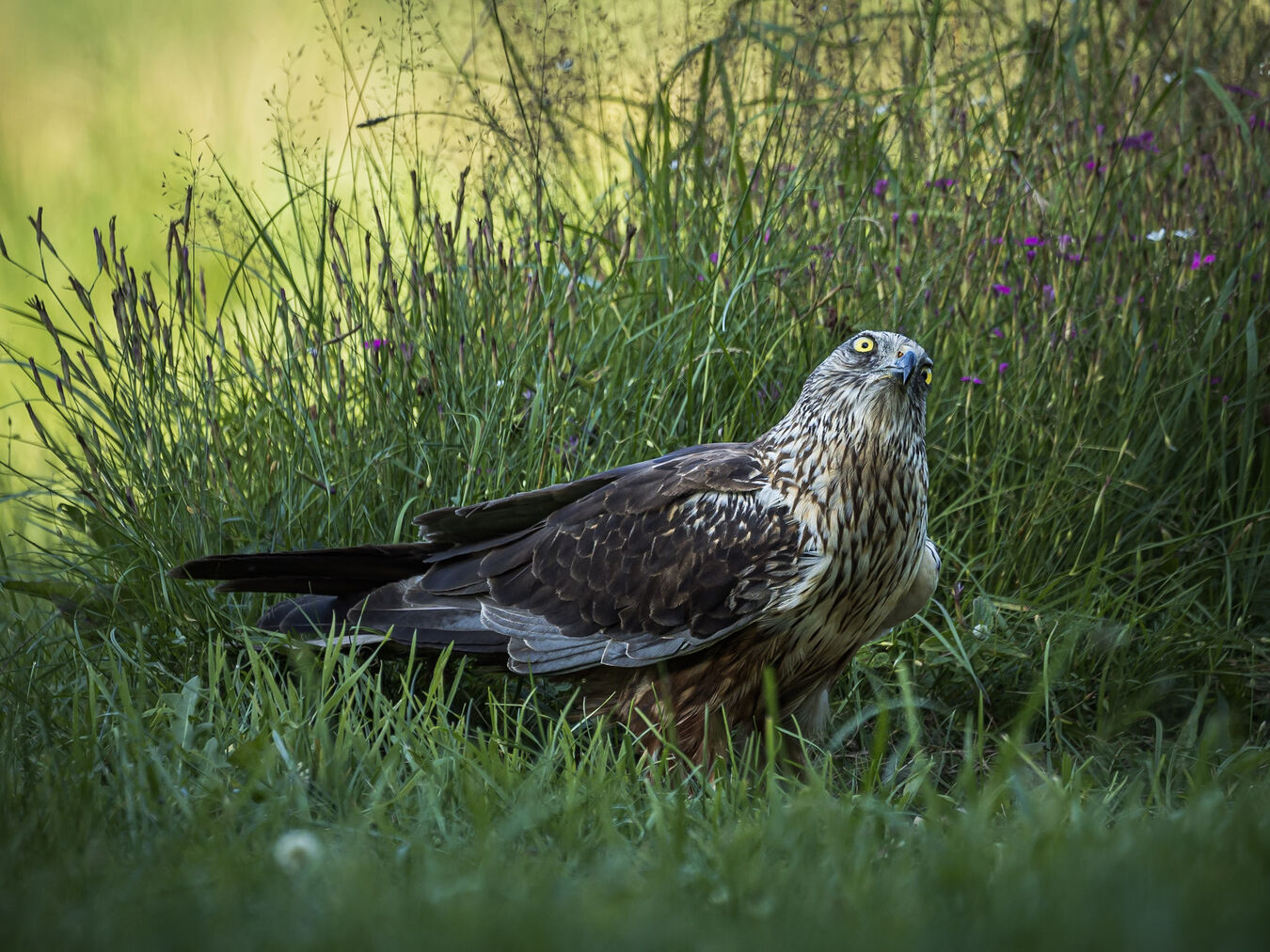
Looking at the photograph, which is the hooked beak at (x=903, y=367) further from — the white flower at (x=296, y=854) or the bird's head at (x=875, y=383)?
the white flower at (x=296, y=854)

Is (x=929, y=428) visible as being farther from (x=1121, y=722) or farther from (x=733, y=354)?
(x=1121, y=722)

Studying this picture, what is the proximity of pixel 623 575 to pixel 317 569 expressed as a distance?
0.81 metres

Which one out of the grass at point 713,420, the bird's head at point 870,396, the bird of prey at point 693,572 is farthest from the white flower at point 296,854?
the bird's head at point 870,396

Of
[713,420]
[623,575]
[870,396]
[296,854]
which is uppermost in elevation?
[870,396]

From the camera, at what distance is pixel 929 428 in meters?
3.84

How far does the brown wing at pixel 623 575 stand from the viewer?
294cm

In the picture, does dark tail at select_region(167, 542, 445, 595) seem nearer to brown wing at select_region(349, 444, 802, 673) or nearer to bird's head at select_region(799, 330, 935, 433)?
brown wing at select_region(349, 444, 802, 673)

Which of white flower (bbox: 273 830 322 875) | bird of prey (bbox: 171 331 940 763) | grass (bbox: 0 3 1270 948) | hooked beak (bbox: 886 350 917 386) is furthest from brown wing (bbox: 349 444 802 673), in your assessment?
white flower (bbox: 273 830 322 875)

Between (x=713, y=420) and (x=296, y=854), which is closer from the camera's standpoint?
(x=296, y=854)

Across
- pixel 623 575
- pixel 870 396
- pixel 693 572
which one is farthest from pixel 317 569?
pixel 870 396

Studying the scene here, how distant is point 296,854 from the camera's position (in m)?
1.87

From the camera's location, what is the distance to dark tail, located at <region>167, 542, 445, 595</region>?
2.97 m

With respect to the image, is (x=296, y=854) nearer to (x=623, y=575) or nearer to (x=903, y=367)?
(x=623, y=575)

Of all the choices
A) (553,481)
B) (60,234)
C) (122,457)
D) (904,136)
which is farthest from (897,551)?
(60,234)
